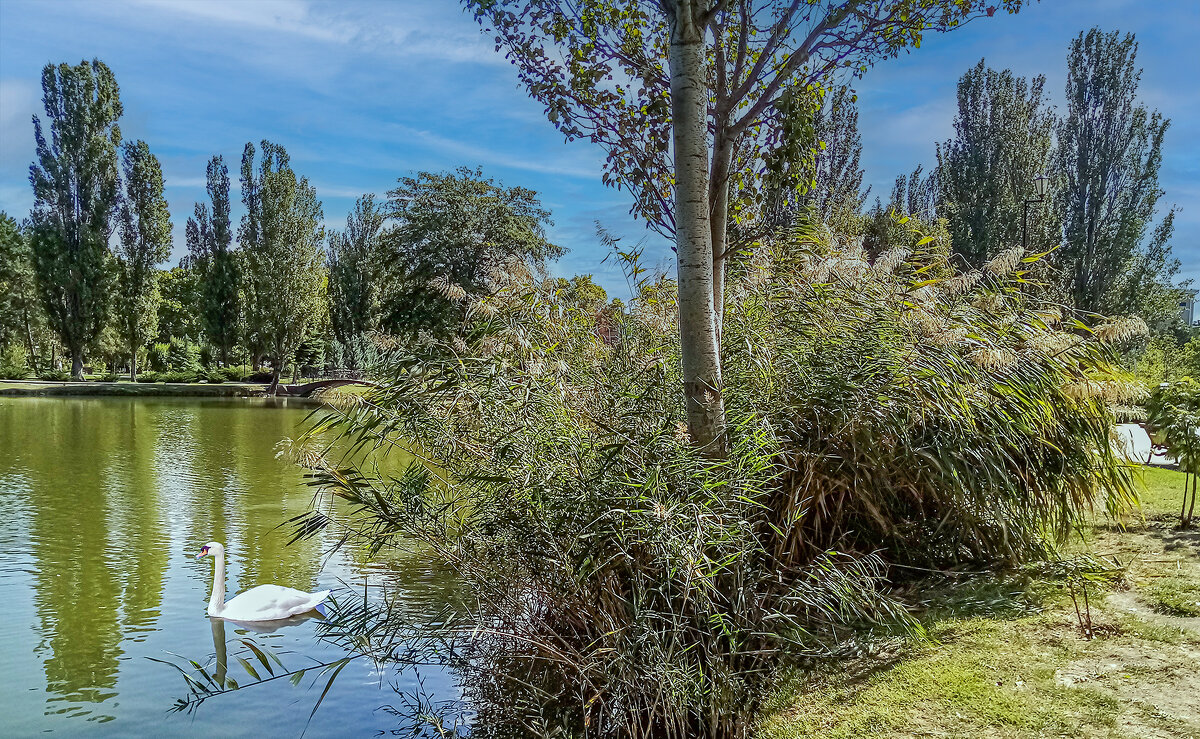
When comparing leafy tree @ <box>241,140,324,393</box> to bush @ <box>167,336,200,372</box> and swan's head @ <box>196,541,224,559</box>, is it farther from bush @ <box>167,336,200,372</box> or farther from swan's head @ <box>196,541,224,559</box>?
swan's head @ <box>196,541,224,559</box>

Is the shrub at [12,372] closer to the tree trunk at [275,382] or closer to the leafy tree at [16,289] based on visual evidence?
the leafy tree at [16,289]

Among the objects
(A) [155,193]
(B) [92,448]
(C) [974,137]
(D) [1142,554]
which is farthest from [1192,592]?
(A) [155,193]

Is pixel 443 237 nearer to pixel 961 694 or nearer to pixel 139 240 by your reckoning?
pixel 139 240

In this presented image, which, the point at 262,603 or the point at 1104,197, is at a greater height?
the point at 1104,197

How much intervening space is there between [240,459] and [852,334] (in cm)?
1420

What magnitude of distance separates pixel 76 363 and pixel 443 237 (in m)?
21.5

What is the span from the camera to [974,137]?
30844mm

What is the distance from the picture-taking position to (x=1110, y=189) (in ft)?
78.6

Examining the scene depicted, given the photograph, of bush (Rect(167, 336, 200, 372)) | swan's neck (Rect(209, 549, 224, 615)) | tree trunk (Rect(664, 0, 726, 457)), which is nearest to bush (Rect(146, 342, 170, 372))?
bush (Rect(167, 336, 200, 372))

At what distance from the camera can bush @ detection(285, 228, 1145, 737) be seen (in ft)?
11.8

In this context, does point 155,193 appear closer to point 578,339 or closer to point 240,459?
point 240,459

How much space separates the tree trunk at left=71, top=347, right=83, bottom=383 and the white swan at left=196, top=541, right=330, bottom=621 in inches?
1471

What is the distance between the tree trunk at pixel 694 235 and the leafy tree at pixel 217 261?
139ft

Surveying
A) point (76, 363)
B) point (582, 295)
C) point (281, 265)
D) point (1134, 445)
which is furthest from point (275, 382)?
point (1134, 445)
